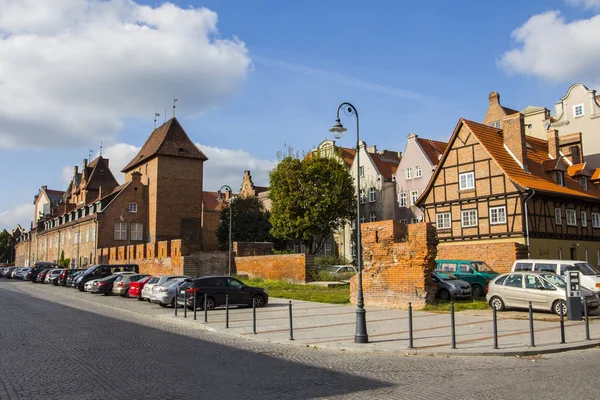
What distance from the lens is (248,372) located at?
9.45 meters

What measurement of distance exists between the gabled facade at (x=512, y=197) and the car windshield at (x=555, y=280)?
14608 millimetres

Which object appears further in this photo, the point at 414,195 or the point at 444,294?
the point at 414,195

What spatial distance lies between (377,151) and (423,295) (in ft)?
150

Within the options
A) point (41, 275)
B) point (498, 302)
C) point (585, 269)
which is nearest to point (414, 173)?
point (585, 269)

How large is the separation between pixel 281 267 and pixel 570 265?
62.2 ft

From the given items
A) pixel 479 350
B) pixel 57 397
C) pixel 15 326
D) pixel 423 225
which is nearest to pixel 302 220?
pixel 423 225

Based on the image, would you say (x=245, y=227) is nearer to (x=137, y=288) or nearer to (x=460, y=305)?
(x=137, y=288)

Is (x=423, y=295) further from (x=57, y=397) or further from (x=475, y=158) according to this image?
(x=475, y=158)

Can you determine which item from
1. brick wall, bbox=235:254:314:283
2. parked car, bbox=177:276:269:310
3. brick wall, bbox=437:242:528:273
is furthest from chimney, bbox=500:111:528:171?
parked car, bbox=177:276:269:310

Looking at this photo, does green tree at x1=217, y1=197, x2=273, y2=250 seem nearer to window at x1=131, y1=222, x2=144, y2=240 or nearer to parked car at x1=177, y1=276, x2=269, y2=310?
window at x1=131, y1=222, x2=144, y2=240

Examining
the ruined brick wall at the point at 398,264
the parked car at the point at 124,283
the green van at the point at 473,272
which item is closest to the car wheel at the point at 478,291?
the green van at the point at 473,272

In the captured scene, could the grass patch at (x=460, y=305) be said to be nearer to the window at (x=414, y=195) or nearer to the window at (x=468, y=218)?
the window at (x=468, y=218)

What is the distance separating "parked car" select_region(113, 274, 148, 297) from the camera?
99.0ft

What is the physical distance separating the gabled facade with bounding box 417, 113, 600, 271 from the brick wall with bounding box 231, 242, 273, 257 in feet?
45.3
